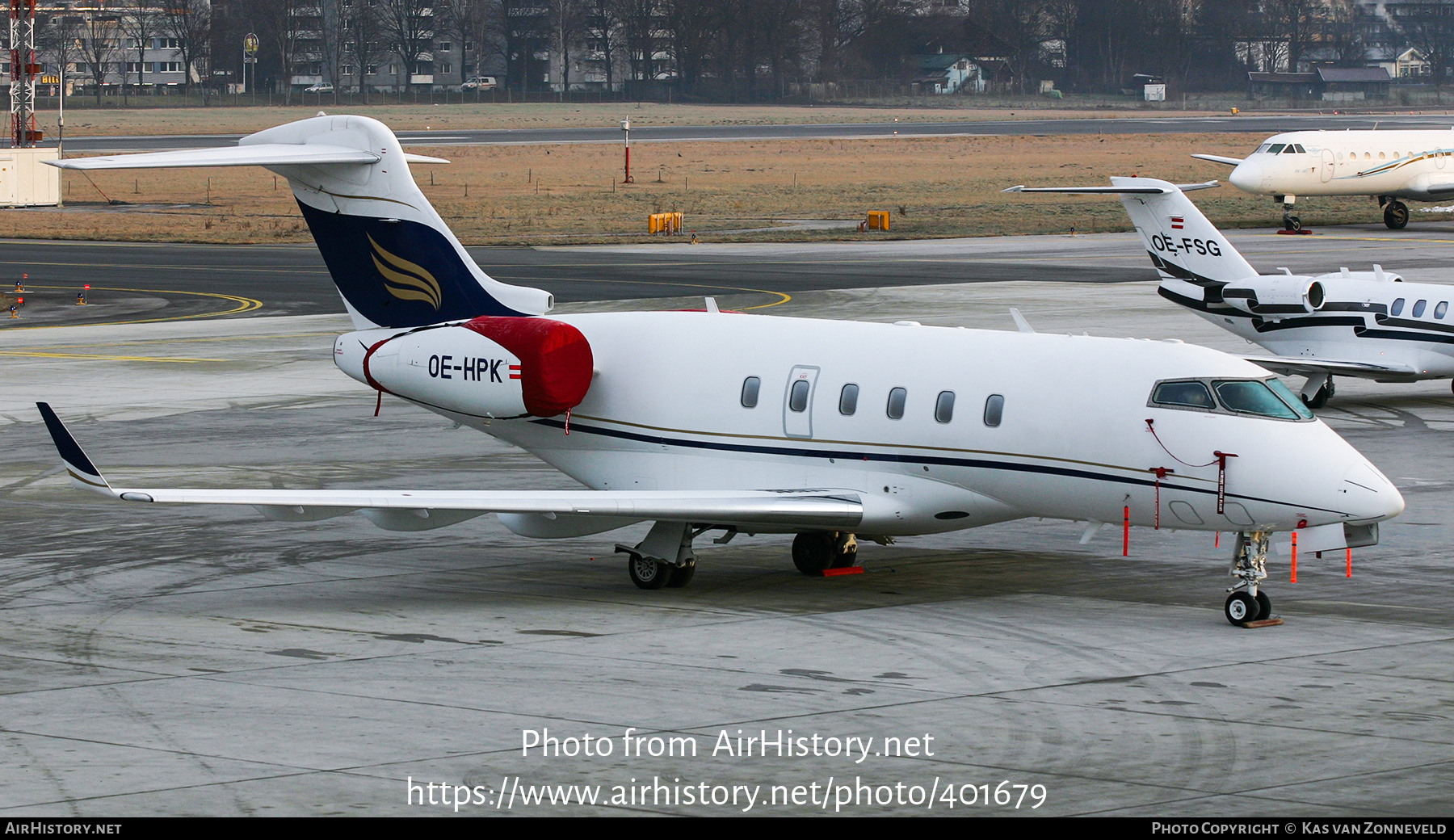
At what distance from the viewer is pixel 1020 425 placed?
60.7 feet

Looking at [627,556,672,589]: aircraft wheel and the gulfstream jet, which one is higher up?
the gulfstream jet

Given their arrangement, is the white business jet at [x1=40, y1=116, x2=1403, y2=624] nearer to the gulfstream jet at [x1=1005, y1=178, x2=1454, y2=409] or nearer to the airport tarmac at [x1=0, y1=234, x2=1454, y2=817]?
the airport tarmac at [x1=0, y1=234, x2=1454, y2=817]

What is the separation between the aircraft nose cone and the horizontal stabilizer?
41.6ft

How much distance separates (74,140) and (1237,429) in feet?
428

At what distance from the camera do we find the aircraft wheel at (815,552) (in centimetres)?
2062

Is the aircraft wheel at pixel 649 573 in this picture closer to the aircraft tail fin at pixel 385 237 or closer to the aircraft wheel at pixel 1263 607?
the aircraft tail fin at pixel 385 237

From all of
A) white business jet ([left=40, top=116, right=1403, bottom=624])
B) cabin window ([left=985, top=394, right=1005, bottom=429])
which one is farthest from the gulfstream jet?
cabin window ([left=985, top=394, right=1005, bottom=429])

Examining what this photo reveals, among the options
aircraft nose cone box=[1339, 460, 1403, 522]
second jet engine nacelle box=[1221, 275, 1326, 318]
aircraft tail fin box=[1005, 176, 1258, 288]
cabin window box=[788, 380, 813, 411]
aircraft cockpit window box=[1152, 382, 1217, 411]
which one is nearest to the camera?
aircraft nose cone box=[1339, 460, 1403, 522]

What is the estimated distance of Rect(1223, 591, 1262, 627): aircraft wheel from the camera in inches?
690

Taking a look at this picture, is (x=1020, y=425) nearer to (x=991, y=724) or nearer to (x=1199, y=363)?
(x=1199, y=363)

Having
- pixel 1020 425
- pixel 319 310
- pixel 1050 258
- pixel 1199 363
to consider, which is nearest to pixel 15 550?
pixel 1020 425
